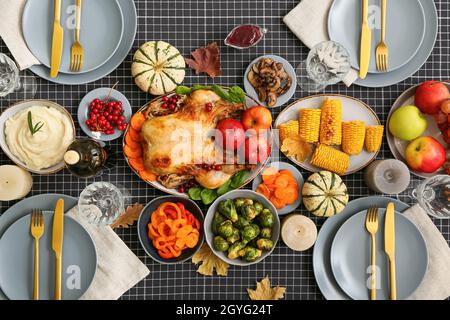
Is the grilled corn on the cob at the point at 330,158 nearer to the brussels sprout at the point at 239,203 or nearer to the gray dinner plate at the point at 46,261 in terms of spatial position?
the brussels sprout at the point at 239,203

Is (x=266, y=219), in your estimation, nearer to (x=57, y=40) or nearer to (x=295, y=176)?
(x=295, y=176)

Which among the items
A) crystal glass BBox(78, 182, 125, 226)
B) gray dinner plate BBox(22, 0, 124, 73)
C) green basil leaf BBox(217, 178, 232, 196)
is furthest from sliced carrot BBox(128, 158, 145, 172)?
gray dinner plate BBox(22, 0, 124, 73)

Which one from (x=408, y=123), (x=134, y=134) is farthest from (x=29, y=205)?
(x=408, y=123)

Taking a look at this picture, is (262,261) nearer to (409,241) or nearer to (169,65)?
(409,241)

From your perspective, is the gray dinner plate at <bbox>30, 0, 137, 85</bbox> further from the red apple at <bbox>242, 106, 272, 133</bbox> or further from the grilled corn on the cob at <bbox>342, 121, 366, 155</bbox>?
the grilled corn on the cob at <bbox>342, 121, 366, 155</bbox>

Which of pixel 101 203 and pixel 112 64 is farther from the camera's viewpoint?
pixel 112 64

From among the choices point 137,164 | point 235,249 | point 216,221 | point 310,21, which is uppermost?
point 310,21

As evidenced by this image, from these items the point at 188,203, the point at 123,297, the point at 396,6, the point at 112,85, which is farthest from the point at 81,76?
the point at 396,6
